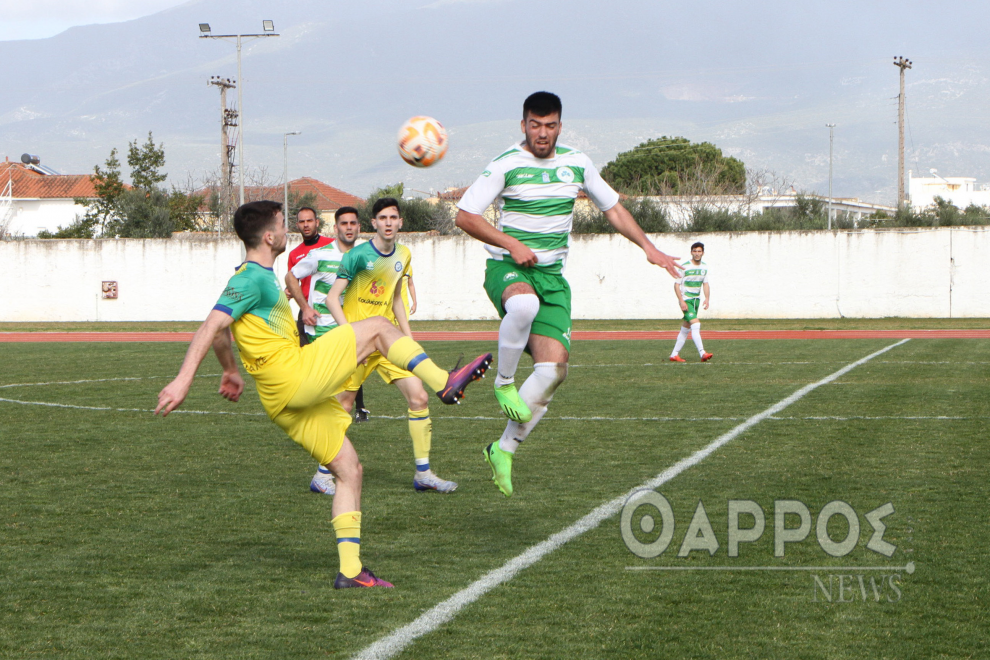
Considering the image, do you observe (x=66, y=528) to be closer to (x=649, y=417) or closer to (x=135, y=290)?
(x=649, y=417)

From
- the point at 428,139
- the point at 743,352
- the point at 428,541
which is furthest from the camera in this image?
the point at 743,352

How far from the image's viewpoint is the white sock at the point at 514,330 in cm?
606

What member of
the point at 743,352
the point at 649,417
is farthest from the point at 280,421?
the point at 743,352

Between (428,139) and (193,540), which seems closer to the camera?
(193,540)

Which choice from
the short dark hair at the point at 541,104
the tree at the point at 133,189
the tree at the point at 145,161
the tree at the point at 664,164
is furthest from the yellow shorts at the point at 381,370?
the tree at the point at 664,164

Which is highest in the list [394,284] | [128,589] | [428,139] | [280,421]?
[428,139]

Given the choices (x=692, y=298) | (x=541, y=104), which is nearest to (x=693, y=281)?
(x=692, y=298)

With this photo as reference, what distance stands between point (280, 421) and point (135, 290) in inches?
1305

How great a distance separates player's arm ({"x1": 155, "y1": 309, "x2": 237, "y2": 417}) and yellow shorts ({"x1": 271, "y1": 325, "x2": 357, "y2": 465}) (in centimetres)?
37

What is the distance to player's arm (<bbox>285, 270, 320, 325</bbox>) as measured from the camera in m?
8.98

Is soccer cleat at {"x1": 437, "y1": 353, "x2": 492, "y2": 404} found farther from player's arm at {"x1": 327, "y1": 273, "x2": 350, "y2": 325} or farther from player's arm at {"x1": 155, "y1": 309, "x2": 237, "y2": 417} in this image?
player's arm at {"x1": 327, "y1": 273, "x2": 350, "y2": 325}

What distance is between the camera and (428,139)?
27.2 ft

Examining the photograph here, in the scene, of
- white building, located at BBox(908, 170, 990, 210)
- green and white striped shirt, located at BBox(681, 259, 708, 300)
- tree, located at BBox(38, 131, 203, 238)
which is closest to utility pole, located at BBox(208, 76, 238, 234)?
tree, located at BBox(38, 131, 203, 238)

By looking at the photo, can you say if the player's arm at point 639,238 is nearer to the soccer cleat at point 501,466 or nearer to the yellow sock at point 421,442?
the soccer cleat at point 501,466
